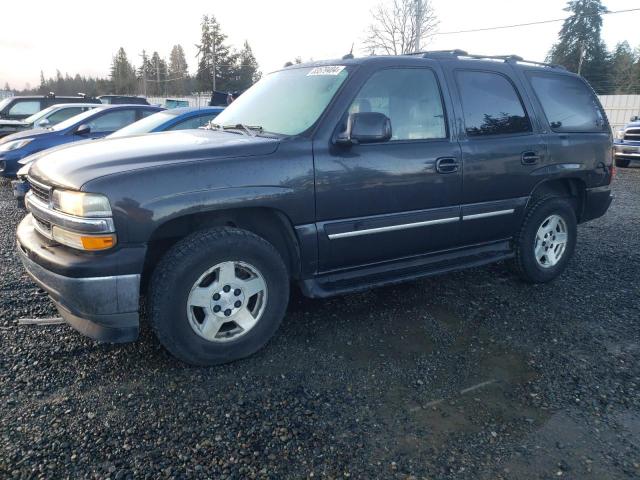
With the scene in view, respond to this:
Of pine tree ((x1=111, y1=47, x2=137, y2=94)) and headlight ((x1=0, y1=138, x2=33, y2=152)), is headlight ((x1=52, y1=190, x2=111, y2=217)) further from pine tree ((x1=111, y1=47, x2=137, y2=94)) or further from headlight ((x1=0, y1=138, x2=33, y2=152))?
pine tree ((x1=111, y1=47, x2=137, y2=94))

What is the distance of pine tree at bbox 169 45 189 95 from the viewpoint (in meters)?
71.5

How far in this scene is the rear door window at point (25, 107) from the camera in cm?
1391

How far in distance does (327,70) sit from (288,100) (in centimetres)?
36

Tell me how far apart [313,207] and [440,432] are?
152cm

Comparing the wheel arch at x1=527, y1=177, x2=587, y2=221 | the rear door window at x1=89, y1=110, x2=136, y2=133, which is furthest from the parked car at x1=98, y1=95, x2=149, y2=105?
the wheel arch at x1=527, y1=177, x2=587, y2=221

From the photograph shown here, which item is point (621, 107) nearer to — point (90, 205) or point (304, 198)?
point (304, 198)

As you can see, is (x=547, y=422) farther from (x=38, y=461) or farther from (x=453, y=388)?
(x=38, y=461)

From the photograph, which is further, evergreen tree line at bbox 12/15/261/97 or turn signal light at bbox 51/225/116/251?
evergreen tree line at bbox 12/15/261/97

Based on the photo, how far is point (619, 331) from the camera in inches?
145

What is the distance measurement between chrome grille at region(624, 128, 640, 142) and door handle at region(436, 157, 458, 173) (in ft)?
40.6

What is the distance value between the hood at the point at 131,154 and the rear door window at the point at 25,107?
12.9 m

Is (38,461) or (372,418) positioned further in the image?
(372,418)

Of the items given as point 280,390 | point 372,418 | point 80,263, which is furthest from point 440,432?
point 80,263

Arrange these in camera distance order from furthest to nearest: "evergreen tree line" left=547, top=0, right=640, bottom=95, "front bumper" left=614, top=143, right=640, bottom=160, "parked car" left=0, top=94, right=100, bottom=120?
"evergreen tree line" left=547, top=0, right=640, bottom=95 < "parked car" left=0, top=94, right=100, bottom=120 < "front bumper" left=614, top=143, right=640, bottom=160
